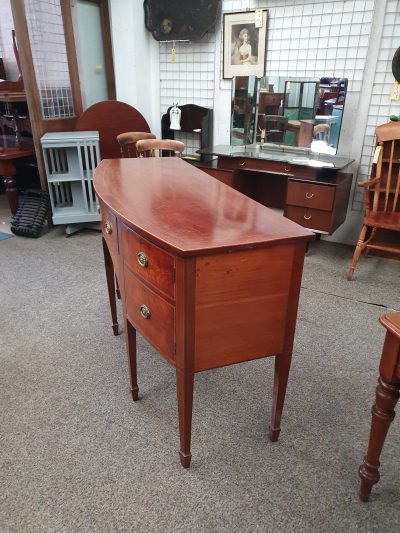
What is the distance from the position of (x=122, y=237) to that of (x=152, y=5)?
131 inches

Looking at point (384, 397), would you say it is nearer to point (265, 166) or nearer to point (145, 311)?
point (145, 311)

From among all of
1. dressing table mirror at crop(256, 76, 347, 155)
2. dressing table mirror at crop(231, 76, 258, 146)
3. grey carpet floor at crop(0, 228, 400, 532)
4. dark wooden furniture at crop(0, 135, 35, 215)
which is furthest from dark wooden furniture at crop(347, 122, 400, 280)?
dark wooden furniture at crop(0, 135, 35, 215)

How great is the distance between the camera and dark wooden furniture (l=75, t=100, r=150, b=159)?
3.73m

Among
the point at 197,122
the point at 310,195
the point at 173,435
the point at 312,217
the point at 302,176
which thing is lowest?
the point at 173,435

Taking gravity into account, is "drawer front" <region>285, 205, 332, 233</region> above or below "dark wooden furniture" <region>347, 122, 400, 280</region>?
below

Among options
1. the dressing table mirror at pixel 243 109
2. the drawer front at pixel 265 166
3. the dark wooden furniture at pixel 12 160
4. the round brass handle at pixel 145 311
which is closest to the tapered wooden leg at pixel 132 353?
the round brass handle at pixel 145 311

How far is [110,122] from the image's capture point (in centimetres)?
381

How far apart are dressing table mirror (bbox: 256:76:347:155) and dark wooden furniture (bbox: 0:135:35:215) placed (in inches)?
87.5

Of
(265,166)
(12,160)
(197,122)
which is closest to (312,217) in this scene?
(265,166)

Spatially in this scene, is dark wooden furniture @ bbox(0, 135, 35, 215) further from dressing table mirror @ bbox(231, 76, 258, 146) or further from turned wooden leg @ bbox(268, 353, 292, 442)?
turned wooden leg @ bbox(268, 353, 292, 442)

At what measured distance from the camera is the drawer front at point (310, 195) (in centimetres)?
294

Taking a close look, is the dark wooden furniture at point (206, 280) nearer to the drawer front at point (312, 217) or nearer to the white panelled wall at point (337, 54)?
the drawer front at point (312, 217)

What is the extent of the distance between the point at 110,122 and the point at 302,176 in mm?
1963

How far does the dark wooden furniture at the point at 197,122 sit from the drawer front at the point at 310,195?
104cm
